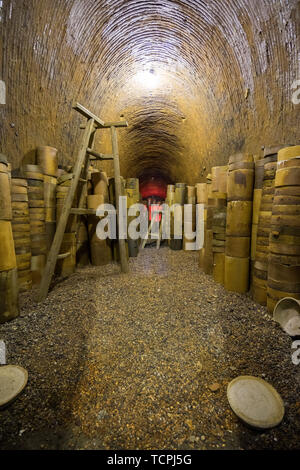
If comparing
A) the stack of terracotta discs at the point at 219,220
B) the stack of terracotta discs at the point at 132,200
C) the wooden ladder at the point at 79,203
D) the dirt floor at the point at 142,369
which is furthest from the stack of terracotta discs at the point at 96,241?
the stack of terracotta discs at the point at 219,220

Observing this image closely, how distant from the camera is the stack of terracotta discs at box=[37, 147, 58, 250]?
3.12 m

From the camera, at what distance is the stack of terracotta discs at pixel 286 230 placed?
1.94 m

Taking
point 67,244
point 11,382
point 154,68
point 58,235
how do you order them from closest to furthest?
point 11,382 → point 58,235 → point 67,244 → point 154,68

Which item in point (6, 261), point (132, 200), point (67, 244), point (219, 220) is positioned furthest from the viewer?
point (132, 200)

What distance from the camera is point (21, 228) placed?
8.60ft

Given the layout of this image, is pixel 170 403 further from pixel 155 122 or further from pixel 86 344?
pixel 155 122

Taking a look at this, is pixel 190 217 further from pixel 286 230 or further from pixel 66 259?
pixel 286 230

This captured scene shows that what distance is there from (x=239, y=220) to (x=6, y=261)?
274 centimetres

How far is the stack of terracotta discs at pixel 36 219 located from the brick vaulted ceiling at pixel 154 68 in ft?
1.50

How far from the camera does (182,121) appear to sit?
23.2 ft

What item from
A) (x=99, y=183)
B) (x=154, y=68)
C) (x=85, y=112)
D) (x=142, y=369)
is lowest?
(x=142, y=369)

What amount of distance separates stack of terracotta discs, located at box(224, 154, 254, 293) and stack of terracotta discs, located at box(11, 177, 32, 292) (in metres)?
2.74

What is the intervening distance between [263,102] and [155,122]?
5148mm

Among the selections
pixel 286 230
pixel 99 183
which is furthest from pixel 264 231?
pixel 99 183
